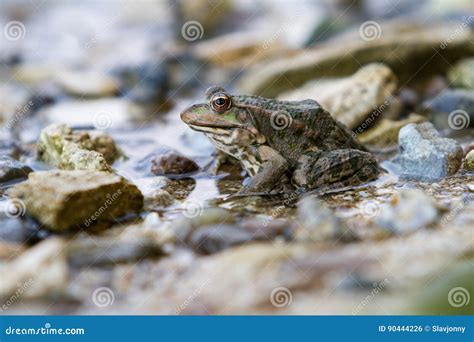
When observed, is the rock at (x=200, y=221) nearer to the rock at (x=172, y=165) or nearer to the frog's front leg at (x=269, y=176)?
the frog's front leg at (x=269, y=176)

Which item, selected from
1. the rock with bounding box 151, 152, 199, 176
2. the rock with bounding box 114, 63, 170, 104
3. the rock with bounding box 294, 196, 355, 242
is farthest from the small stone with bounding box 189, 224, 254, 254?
the rock with bounding box 114, 63, 170, 104

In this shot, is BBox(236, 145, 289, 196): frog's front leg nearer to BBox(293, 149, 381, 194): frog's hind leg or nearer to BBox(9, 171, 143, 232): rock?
BBox(293, 149, 381, 194): frog's hind leg

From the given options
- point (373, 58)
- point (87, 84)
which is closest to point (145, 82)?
point (87, 84)

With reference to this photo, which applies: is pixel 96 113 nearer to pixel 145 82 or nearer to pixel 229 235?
pixel 145 82

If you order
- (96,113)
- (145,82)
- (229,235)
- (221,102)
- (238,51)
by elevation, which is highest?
(238,51)

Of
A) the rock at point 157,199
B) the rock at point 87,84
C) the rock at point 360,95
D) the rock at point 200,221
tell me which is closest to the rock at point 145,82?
the rock at point 87,84
